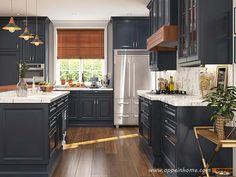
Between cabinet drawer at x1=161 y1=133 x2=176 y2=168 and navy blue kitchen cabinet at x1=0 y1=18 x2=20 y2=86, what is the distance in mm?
5247

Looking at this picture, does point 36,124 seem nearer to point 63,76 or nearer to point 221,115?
point 221,115

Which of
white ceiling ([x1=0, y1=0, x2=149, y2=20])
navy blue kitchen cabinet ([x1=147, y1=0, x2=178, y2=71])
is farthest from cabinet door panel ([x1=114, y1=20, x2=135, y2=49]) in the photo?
navy blue kitchen cabinet ([x1=147, y1=0, x2=178, y2=71])

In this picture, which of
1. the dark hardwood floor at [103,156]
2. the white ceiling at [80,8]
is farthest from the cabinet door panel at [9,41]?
the dark hardwood floor at [103,156]

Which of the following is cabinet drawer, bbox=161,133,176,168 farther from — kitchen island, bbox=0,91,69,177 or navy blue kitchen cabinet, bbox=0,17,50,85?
navy blue kitchen cabinet, bbox=0,17,50,85

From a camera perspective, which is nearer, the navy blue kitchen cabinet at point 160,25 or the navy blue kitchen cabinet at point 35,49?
the navy blue kitchen cabinet at point 160,25

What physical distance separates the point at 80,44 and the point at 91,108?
5.89ft

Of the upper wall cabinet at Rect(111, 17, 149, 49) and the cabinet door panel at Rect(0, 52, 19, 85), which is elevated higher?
the upper wall cabinet at Rect(111, 17, 149, 49)

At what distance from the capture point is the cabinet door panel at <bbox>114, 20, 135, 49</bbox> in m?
8.90

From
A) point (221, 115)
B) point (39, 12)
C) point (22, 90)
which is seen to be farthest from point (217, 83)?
point (39, 12)

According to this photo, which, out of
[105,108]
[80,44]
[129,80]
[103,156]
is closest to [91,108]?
[105,108]

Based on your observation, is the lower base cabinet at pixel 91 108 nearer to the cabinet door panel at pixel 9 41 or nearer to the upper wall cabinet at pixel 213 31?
the cabinet door panel at pixel 9 41

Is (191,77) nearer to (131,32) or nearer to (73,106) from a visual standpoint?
(131,32)

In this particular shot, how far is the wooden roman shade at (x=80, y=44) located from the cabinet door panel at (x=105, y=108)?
1.28 metres

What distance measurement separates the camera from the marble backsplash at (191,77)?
4493 mm
